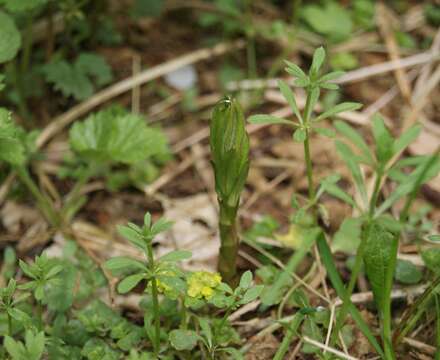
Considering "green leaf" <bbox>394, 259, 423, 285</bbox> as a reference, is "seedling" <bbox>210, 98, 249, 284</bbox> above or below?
above

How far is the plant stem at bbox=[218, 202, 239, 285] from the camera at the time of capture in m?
1.70

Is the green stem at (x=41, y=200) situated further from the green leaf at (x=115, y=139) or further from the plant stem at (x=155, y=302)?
the plant stem at (x=155, y=302)

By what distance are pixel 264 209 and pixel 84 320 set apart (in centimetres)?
85

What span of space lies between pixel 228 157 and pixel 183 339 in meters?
0.48

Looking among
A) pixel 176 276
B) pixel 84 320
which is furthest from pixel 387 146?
pixel 84 320

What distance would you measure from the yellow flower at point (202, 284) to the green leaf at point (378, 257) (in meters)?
0.40

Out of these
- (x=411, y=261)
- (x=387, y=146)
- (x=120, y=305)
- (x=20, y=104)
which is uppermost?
(x=387, y=146)

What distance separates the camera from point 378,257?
1.67m

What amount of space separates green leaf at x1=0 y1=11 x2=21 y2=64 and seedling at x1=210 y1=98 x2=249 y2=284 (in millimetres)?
799

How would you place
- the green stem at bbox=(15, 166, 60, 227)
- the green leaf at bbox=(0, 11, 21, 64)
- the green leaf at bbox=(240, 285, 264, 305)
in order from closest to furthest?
the green leaf at bbox=(240, 285, 264, 305) → the green leaf at bbox=(0, 11, 21, 64) → the green stem at bbox=(15, 166, 60, 227)

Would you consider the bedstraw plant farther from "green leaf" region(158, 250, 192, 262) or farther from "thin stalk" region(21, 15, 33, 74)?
"thin stalk" region(21, 15, 33, 74)

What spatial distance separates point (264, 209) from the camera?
234 centimetres

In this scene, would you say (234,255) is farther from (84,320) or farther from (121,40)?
(121,40)

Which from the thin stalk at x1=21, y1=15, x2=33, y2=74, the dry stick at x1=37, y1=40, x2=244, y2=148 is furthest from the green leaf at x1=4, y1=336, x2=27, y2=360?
the thin stalk at x1=21, y1=15, x2=33, y2=74
